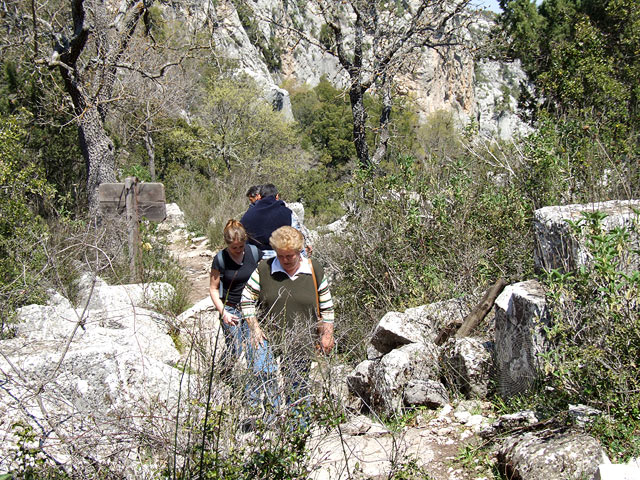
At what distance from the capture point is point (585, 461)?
2.58 m

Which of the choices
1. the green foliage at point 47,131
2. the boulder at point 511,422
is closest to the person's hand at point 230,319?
the boulder at point 511,422

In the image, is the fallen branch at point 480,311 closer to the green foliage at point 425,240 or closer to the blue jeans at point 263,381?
the green foliage at point 425,240

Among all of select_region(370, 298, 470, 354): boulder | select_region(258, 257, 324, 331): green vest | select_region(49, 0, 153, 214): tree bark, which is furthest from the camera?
select_region(49, 0, 153, 214): tree bark

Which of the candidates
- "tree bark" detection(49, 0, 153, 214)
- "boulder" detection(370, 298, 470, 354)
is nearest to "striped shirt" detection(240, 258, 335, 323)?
"boulder" detection(370, 298, 470, 354)

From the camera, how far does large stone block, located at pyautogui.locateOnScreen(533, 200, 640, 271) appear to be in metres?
3.37

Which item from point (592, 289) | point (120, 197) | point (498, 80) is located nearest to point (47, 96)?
point (120, 197)

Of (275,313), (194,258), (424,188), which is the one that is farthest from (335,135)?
(275,313)

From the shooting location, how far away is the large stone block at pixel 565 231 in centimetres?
337

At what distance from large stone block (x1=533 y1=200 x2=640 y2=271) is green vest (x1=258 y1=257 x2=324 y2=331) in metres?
1.46

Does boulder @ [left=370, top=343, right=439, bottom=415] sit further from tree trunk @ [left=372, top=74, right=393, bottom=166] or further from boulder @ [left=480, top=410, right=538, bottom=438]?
tree trunk @ [left=372, top=74, right=393, bottom=166]

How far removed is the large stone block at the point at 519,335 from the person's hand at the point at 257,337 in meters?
1.64

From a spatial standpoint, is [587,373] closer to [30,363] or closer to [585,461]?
[585,461]

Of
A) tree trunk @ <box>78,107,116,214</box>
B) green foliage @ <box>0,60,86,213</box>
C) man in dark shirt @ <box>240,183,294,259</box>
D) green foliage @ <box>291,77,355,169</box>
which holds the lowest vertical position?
man in dark shirt @ <box>240,183,294,259</box>

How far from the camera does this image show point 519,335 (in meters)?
3.49
